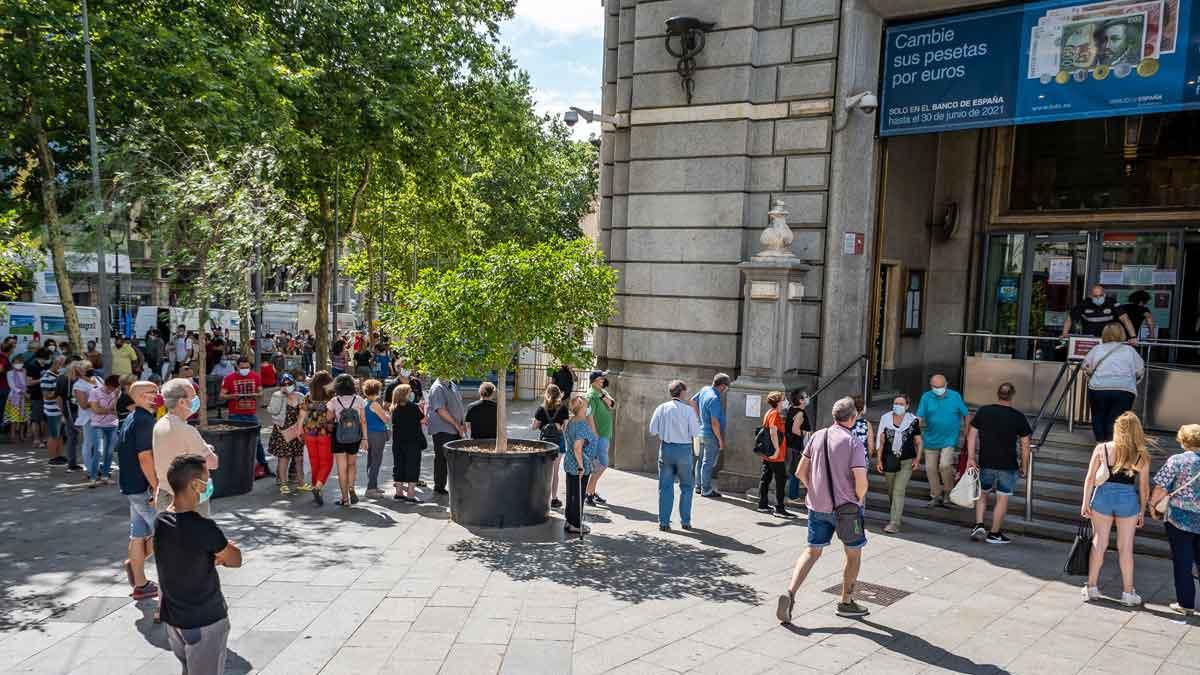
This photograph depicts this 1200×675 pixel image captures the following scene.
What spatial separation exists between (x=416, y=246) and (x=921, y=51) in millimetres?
26140

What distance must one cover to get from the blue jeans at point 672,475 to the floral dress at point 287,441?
4.76 m

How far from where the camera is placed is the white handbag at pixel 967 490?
912 cm

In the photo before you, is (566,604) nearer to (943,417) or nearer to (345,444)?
(345,444)

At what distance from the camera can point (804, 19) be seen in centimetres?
1212

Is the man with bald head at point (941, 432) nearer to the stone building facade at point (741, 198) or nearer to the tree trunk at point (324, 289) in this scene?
the stone building facade at point (741, 198)

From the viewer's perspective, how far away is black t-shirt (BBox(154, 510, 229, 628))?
4.36m

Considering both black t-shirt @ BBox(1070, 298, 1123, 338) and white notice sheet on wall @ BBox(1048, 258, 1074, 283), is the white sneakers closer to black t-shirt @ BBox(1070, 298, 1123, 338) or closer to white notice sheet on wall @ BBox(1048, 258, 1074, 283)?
black t-shirt @ BBox(1070, 298, 1123, 338)

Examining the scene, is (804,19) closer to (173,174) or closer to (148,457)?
(173,174)

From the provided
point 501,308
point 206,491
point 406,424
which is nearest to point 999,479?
point 501,308

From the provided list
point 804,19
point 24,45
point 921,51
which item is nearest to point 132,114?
point 24,45

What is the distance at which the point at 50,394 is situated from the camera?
43.0 ft

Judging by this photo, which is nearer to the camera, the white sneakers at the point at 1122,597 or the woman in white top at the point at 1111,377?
the white sneakers at the point at 1122,597

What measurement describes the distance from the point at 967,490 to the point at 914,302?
7731 millimetres

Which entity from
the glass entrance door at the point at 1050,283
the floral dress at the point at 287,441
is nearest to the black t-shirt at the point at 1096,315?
the glass entrance door at the point at 1050,283
